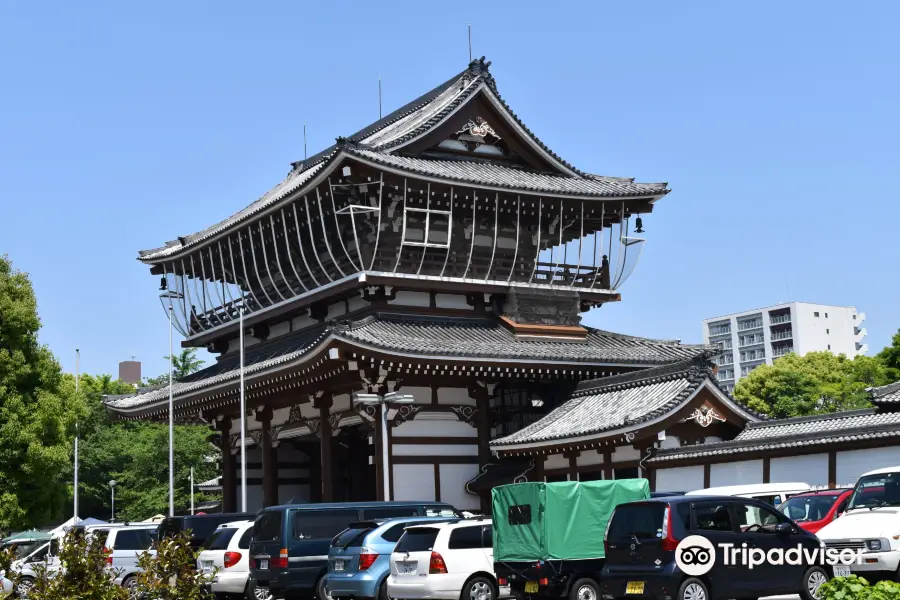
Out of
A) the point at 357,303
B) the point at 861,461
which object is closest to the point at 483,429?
the point at 357,303

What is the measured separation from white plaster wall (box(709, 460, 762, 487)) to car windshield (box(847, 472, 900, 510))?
8128 millimetres

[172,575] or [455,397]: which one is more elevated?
[455,397]

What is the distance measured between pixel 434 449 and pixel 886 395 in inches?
541

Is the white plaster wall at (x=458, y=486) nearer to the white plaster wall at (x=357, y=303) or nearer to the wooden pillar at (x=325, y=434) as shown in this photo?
the wooden pillar at (x=325, y=434)

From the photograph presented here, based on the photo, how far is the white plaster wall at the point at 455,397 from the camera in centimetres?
3597

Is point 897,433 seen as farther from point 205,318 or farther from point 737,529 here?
point 205,318

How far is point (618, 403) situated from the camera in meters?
33.4

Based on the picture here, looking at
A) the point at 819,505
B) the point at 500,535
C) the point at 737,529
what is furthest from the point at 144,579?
the point at 819,505

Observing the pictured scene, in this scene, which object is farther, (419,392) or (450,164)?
(450,164)

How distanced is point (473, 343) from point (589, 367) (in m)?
3.93

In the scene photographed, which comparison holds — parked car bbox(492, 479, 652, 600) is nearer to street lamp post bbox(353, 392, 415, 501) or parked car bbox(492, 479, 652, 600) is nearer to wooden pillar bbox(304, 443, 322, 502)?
street lamp post bbox(353, 392, 415, 501)

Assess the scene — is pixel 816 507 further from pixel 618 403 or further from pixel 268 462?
pixel 268 462

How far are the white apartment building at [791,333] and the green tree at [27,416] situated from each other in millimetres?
119728

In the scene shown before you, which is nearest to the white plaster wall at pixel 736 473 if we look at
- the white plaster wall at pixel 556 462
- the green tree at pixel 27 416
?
the white plaster wall at pixel 556 462
